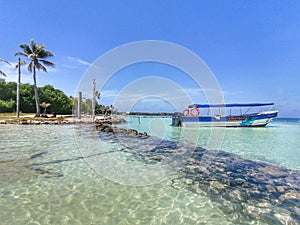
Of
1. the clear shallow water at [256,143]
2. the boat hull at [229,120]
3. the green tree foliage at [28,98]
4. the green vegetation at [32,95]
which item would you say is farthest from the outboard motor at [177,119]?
the green tree foliage at [28,98]

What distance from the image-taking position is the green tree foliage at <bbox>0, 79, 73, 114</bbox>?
40781 mm

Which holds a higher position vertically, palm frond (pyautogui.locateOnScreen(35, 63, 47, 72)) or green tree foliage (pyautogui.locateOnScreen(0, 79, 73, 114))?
palm frond (pyautogui.locateOnScreen(35, 63, 47, 72))

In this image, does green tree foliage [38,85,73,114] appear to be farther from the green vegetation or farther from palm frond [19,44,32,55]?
palm frond [19,44,32,55]

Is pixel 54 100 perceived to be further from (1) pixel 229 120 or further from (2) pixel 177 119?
(1) pixel 229 120

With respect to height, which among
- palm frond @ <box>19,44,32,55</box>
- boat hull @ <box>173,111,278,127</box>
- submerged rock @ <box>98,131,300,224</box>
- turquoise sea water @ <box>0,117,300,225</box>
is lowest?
submerged rock @ <box>98,131,300,224</box>

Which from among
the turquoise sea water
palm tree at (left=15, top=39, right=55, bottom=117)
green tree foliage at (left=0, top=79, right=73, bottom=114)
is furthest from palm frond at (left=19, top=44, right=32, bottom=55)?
the turquoise sea water

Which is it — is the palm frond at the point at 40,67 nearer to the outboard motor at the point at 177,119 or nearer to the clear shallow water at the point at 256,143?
the clear shallow water at the point at 256,143

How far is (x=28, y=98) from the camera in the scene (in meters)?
43.5

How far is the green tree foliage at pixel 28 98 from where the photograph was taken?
1606 inches

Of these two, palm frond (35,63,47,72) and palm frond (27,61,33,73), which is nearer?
palm frond (27,61,33,73)

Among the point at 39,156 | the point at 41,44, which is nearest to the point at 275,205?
the point at 39,156

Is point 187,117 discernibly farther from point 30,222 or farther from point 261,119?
point 30,222

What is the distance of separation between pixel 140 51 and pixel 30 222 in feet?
34.2

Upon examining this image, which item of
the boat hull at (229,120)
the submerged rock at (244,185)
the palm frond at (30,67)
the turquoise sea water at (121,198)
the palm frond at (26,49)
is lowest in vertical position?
the submerged rock at (244,185)
